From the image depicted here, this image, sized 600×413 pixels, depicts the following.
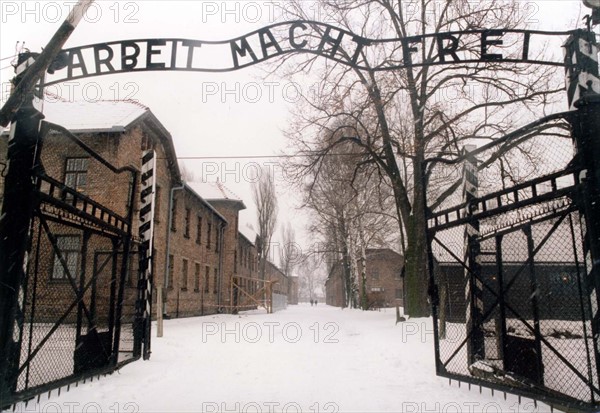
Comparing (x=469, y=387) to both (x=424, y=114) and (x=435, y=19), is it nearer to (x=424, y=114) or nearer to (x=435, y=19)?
(x=424, y=114)

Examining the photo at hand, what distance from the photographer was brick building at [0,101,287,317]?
16594 millimetres

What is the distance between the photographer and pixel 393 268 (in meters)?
54.7

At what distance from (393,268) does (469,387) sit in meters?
50.1

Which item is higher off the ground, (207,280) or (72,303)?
(207,280)

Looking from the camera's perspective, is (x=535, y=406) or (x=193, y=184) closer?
(x=535, y=406)

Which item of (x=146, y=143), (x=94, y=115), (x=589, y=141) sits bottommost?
(x=589, y=141)

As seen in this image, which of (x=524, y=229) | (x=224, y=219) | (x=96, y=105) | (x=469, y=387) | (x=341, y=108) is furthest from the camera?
(x=224, y=219)

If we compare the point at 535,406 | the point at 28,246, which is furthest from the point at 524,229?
the point at 28,246

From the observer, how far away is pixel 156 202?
20.6 meters

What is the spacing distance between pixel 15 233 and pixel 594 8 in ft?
20.0

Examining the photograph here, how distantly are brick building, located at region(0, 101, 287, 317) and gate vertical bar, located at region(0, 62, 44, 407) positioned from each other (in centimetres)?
562

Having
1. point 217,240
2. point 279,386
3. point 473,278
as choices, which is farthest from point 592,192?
point 217,240

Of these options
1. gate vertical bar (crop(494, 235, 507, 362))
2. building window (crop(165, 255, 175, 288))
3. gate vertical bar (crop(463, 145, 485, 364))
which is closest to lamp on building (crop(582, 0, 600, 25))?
gate vertical bar (crop(463, 145, 485, 364))

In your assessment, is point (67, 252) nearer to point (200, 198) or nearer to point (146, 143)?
point (146, 143)
